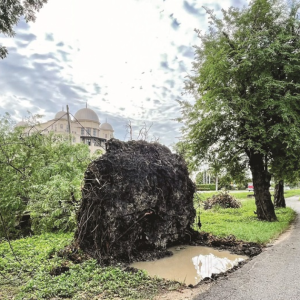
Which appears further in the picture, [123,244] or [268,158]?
[268,158]

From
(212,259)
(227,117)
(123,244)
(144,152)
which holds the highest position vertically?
(227,117)

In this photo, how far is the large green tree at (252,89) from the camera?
9047mm

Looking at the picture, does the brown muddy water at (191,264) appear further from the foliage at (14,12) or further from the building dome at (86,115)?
the building dome at (86,115)

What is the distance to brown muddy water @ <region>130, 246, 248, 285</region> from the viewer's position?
4.98 meters

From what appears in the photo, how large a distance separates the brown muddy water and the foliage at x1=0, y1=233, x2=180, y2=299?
0.65 meters

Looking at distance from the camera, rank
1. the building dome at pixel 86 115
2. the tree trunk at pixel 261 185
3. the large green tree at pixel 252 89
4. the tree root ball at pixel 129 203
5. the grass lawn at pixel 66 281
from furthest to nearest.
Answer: the building dome at pixel 86 115 < the tree trunk at pixel 261 185 < the large green tree at pixel 252 89 < the tree root ball at pixel 129 203 < the grass lawn at pixel 66 281

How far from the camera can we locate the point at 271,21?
33.1 feet

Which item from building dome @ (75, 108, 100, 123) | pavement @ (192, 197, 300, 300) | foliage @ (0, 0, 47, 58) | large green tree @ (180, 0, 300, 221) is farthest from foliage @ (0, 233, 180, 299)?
building dome @ (75, 108, 100, 123)

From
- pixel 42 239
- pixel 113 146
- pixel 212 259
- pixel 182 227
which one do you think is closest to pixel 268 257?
pixel 212 259

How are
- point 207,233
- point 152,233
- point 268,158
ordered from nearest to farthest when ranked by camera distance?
point 152,233, point 207,233, point 268,158

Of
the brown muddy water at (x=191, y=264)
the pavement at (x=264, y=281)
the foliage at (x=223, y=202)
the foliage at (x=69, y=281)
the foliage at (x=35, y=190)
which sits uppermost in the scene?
the foliage at (x=35, y=190)

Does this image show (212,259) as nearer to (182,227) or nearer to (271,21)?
(182,227)

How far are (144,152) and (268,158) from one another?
626 cm

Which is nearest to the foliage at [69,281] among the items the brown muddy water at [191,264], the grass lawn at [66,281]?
the grass lawn at [66,281]
